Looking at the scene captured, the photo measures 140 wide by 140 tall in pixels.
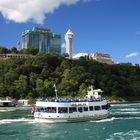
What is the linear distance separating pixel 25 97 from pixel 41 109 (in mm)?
90689

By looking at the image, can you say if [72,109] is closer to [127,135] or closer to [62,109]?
[62,109]

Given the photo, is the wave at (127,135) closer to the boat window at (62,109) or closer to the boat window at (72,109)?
the boat window at (72,109)

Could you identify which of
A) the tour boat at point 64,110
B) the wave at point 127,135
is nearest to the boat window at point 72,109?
the tour boat at point 64,110

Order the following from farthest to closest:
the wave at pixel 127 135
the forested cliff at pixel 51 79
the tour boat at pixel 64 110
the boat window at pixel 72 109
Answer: the forested cliff at pixel 51 79, the boat window at pixel 72 109, the tour boat at pixel 64 110, the wave at pixel 127 135

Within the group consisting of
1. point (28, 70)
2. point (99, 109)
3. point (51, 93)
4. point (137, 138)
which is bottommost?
point (137, 138)

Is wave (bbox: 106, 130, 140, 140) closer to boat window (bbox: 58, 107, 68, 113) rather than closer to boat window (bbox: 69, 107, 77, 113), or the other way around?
boat window (bbox: 69, 107, 77, 113)

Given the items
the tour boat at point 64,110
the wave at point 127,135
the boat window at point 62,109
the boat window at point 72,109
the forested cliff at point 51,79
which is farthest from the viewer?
the forested cliff at point 51,79

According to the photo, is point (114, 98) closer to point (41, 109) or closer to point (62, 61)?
point (62, 61)

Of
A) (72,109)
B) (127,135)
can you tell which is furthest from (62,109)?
(127,135)

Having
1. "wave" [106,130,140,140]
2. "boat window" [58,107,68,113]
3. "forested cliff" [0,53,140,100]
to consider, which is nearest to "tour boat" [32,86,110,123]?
"boat window" [58,107,68,113]

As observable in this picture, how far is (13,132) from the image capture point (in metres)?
66.4

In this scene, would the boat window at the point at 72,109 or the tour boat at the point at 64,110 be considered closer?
the tour boat at the point at 64,110

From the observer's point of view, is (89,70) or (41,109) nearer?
(41,109)

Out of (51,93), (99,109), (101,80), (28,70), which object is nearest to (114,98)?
(101,80)
